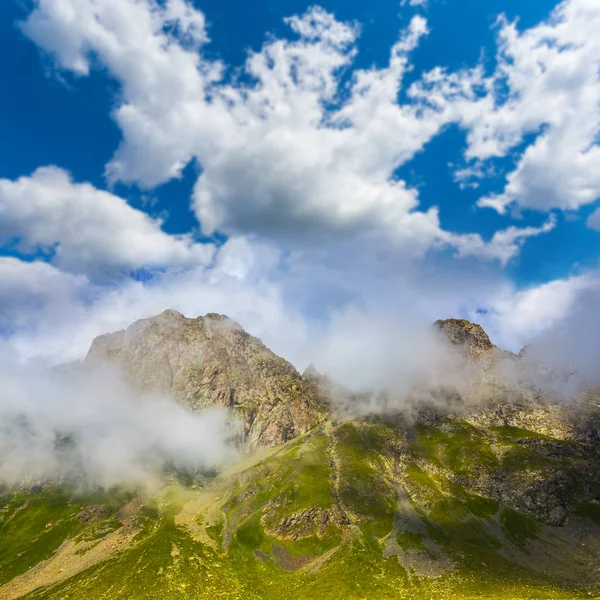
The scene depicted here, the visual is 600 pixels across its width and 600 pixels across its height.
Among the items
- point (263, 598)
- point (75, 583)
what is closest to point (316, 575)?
point (263, 598)

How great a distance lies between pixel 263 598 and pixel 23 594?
402ft

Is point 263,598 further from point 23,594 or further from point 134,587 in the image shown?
point 23,594

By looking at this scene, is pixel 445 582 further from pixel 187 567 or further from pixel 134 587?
pixel 134 587

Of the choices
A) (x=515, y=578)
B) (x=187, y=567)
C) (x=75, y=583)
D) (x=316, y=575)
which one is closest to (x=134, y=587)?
(x=187, y=567)

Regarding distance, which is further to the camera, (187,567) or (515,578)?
(187,567)

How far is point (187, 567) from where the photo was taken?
641ft

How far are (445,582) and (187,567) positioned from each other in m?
120

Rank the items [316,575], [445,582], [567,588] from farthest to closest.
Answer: [316,575] → [445,582] → [567,588]

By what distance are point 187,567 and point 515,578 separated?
5906 inches

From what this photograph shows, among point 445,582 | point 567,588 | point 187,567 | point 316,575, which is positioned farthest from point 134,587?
point 567,588

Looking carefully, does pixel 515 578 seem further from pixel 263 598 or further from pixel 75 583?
pixel 75 583

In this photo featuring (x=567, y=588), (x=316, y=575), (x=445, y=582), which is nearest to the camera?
(x=567, y=588)

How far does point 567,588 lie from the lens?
15925 centimetres

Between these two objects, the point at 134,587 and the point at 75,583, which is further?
the point at 75,583
